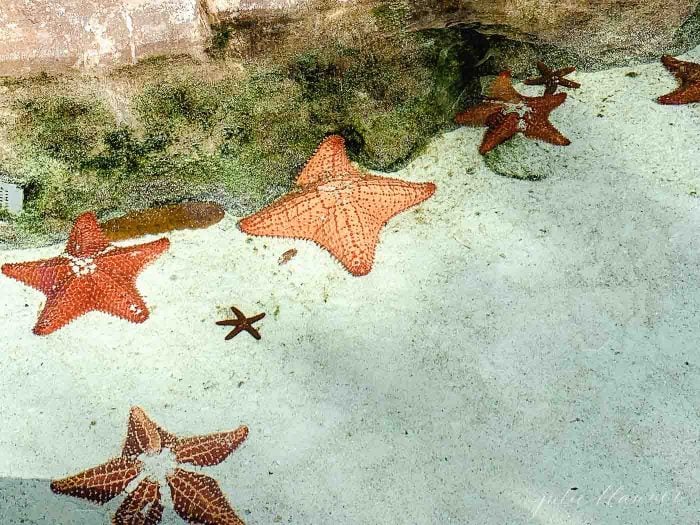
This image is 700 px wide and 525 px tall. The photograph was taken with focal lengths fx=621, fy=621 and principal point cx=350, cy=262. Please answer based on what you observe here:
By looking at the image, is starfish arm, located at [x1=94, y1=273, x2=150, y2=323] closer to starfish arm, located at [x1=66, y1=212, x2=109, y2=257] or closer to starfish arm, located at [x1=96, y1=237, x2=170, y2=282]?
starfish arm, located at [x1=96, y1=237, x2=170, y2=282]

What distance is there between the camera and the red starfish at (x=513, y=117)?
3.83 m

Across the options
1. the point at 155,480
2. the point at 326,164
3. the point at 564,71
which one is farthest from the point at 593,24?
the point at 155,480

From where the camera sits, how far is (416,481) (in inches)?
108

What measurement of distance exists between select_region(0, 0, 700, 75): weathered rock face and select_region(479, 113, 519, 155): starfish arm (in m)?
0.85

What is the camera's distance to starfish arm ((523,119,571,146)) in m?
3.81

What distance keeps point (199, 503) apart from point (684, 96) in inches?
145

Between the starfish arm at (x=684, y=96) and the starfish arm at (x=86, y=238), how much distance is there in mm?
3540

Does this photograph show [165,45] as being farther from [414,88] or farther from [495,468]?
[495,468]

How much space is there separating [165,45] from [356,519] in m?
2.99

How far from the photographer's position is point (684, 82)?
13.2ft

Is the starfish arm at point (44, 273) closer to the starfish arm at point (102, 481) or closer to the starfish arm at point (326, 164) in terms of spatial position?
the starfish arm at point (102, 481)

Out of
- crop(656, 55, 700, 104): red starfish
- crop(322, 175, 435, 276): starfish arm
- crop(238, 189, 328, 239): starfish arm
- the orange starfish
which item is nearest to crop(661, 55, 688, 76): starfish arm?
crop(656, 55, 700, 104): red starfish

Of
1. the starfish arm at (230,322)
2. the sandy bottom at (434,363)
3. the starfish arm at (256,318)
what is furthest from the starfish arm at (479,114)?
the starfish arm at (230,322)

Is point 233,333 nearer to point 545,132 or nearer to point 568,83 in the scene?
point 545,132
